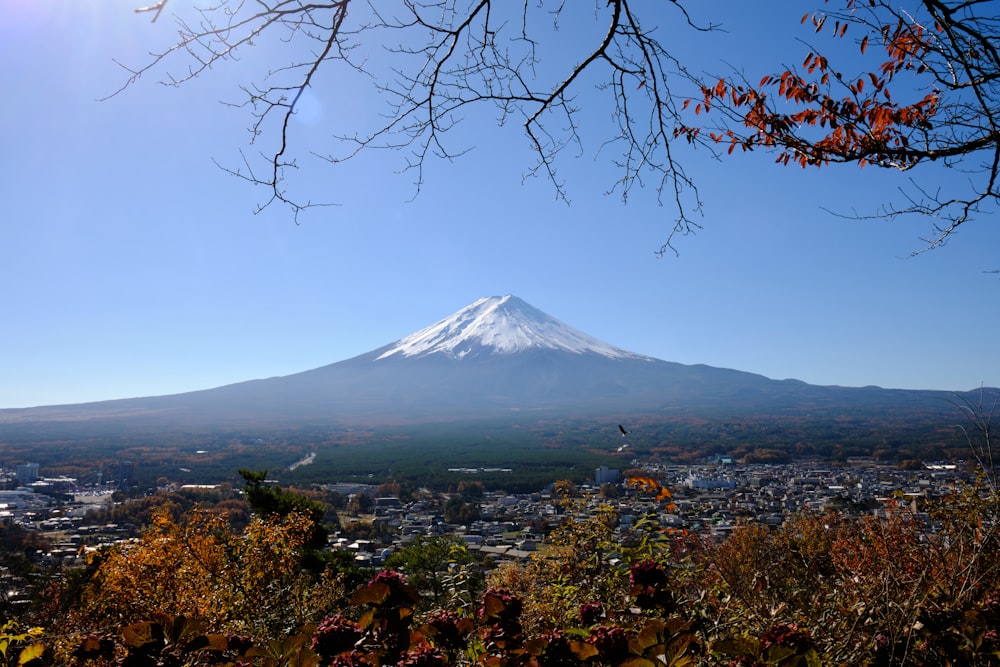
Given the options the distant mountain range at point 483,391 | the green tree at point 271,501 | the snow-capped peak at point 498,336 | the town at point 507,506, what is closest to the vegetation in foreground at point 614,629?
the town at point 507,506

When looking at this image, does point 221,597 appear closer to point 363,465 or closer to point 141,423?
point 363,465

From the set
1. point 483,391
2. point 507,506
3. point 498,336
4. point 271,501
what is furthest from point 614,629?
point 498,336

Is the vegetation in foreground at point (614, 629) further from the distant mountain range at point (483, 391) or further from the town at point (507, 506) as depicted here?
the distant mountain range at point (483, 391)

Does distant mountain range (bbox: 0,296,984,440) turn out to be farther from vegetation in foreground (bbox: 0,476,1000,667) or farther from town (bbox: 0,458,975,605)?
vegetation in foreground (bbox: 0,476,1000,667)

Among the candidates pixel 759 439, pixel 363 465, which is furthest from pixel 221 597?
pixel 759 439

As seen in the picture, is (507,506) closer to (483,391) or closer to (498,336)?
(483,391)
